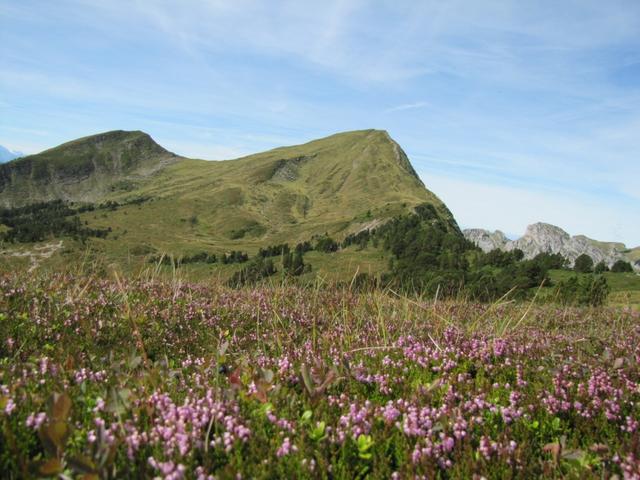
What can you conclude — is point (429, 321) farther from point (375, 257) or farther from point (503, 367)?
point (375, 257)

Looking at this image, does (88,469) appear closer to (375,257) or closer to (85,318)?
(85,318)

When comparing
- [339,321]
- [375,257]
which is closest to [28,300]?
[339,321]

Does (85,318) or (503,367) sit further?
(85,318)

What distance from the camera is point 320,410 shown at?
11.9 feet

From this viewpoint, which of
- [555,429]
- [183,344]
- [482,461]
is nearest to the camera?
[482,461]

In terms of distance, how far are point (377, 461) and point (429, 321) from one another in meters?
5.46

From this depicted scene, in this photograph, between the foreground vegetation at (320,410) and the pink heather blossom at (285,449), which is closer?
the foreground vegetation at (320,410)

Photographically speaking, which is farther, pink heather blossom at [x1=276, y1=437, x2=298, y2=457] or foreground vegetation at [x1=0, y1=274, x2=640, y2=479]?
pink heather blossom at [x1=276, y1=437, x2=298, y2=457]

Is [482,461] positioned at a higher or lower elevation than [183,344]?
higher

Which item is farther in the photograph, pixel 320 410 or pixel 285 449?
pixel 320 410

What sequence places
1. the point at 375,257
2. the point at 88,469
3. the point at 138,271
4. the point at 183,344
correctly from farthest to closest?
the point at 375,257, the point at 138,271, the point at 183,344, the point at 88,469

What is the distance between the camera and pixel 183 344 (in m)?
6.80

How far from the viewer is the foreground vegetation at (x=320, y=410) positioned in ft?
9.17

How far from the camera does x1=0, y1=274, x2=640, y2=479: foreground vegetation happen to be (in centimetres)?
279
